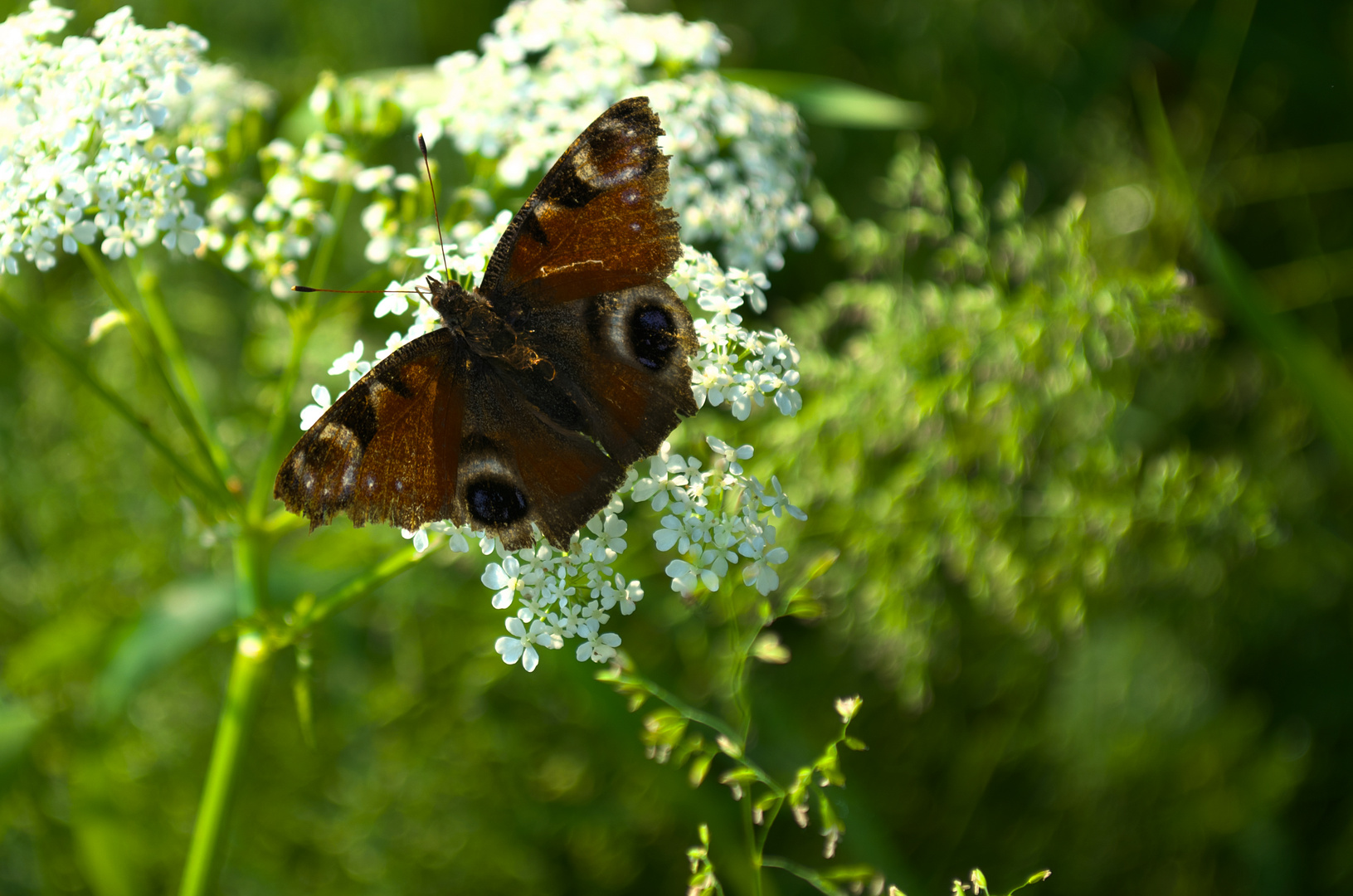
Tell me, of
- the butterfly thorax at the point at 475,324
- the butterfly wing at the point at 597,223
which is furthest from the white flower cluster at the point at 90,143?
the butterfly wing at the point at 597,223

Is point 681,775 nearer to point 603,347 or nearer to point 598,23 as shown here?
point 603,347

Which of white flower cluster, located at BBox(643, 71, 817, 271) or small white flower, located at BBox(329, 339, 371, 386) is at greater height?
white flower cluster, located at BBox(643, 71, 817, 271)

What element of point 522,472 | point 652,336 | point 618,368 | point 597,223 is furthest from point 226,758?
point 597,223

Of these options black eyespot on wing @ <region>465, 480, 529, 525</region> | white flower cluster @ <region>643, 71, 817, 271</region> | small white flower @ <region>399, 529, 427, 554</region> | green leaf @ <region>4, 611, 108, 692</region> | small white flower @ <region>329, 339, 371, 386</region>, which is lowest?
green leaf @ <region>4, 611, 108, 692</region>

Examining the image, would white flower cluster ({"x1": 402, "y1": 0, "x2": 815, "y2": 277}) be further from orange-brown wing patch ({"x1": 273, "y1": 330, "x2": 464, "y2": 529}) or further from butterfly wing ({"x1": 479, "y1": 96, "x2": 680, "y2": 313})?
orange-brown wing patch ({"x1": 273, "y1": 330, "x2": 464, "y2": 529})

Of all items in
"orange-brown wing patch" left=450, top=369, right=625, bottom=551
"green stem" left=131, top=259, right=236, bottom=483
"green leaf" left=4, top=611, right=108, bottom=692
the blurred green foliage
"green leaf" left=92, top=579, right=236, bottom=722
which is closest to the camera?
"orange-brown wing patch" left=450, top=369, right=625, bottom=551

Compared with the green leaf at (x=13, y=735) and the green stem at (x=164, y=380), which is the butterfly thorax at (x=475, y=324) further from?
the green leaf at (x=13, y=735)

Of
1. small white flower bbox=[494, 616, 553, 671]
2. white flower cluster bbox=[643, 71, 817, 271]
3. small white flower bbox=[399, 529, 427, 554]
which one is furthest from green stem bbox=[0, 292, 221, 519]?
white flower cluster bbox=[643, 71, 817, 271]
